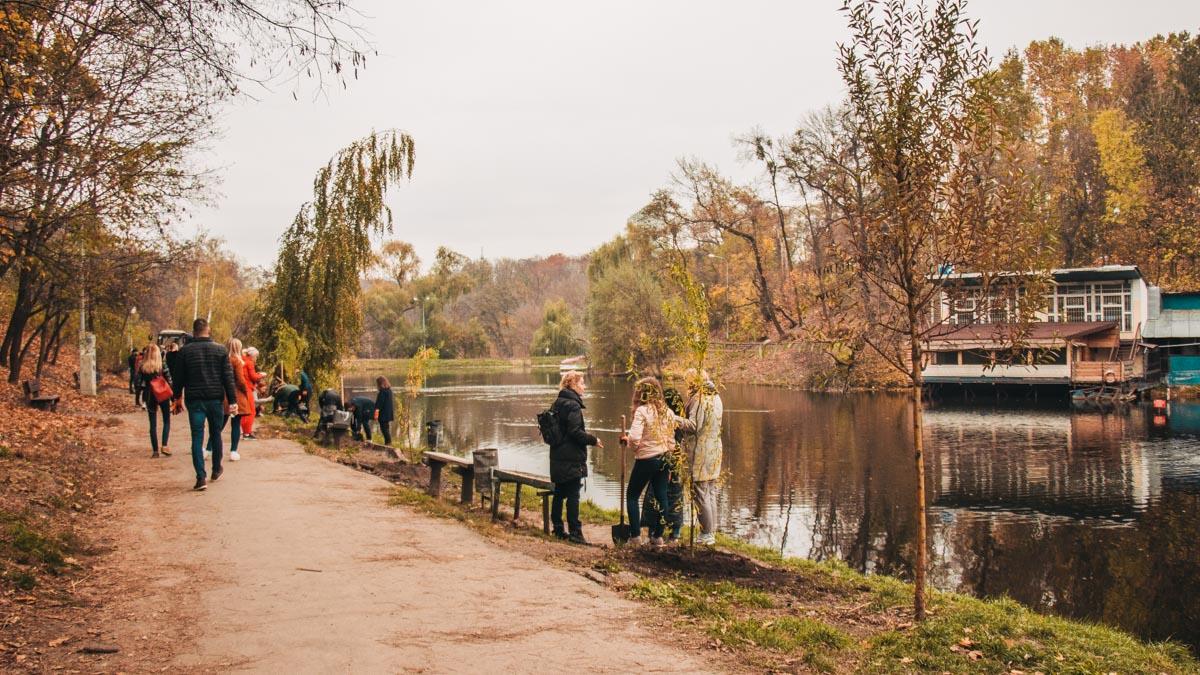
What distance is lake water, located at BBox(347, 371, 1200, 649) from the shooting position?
40.6 ft

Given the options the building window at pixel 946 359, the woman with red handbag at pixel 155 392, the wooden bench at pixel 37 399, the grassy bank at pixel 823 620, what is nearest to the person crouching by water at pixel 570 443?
the grassy bank at pixel 823 620

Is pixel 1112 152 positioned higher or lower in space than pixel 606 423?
higher

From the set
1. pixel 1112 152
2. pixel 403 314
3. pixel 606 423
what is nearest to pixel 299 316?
pixel 606 423

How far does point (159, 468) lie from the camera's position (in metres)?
12.5

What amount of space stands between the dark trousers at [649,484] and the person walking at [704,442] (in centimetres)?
41

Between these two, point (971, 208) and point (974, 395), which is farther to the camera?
point (974, 395)

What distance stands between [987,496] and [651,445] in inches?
481

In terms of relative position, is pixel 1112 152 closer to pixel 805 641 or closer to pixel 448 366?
pixel 805 641

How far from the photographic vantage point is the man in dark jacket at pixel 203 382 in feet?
34.9

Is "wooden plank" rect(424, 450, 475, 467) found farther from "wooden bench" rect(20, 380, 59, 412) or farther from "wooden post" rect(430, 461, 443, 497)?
"wooden bench" rect(20, 380, 59, 412)

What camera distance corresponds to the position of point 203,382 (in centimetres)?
1066

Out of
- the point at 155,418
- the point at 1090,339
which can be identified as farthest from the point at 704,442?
the point at 1090,339

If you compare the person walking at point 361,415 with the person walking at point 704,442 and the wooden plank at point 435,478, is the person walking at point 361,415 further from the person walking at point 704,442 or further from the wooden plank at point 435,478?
the person walking at point 704,442

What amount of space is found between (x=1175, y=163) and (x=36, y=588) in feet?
204
